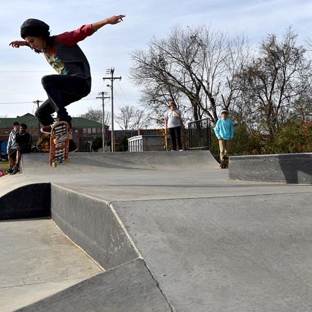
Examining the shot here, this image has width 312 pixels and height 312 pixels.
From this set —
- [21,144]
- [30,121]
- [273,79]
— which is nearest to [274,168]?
[21,144]

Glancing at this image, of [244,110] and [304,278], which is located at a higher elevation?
[244,110]

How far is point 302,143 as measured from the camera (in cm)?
1811

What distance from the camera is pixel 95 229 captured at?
3180mm

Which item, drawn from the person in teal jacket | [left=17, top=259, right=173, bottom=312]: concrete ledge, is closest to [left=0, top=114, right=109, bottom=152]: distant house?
the person in teal jacket

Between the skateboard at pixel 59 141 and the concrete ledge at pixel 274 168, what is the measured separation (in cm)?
214

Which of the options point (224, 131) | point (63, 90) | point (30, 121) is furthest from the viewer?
point (30, 121)

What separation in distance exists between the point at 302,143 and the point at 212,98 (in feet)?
71.6

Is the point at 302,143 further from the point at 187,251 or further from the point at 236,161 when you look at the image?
the point at 187,251

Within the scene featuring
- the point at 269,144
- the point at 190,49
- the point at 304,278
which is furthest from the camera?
the point at 190,49

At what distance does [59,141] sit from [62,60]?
102cm

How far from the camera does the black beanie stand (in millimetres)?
5578

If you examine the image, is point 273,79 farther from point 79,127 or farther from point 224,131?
point 79,127

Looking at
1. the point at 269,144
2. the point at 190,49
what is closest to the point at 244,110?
the point at 190,49

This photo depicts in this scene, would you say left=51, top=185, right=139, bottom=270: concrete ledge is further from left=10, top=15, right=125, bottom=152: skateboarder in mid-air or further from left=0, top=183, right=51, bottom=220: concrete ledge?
left=10, top=15, right=125, bottom=152: skateboarder in mid-air
